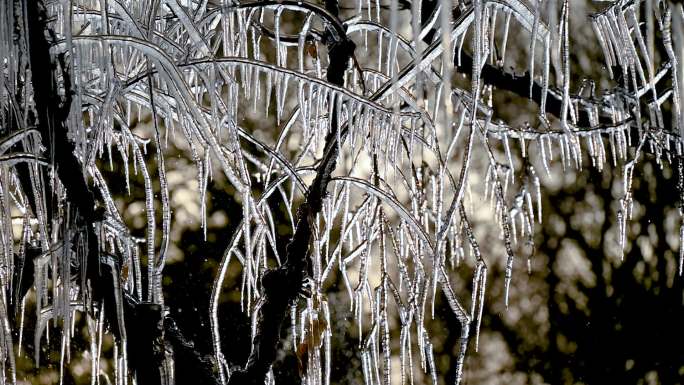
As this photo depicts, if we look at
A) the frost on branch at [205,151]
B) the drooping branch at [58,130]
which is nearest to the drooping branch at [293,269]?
the frost on branch at [205,151]

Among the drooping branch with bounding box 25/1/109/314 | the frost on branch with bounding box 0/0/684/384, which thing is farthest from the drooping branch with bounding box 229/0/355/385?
the drooping branch with bounding box 25/1/109/314

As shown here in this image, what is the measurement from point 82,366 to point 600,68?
2850mm

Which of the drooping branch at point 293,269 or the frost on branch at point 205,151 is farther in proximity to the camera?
the drooping branch at point 293,269

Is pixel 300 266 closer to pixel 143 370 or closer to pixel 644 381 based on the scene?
pixel 143 370

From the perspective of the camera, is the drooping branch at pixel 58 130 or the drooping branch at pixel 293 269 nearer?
the drooping branch at pixel 58 130

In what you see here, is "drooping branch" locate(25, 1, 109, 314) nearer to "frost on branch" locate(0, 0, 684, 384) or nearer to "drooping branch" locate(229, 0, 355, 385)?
"frost on branch" locate(0, 0, 684, 384)

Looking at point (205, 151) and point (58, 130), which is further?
point (205, 151)

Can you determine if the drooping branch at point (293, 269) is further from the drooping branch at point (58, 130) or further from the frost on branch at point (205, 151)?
the drooping branch at point (58, 130)

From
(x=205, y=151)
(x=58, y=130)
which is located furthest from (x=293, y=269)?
(x=58, y=130)

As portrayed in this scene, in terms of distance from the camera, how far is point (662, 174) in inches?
141

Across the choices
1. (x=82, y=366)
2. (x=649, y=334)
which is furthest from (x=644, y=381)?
(x=82, y=366)

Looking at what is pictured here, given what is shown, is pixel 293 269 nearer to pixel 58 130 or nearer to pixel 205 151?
pixel 205 151

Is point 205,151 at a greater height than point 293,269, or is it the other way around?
point 205,151

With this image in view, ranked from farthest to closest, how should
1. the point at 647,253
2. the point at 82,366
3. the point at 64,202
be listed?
the point at 647,253
the point at 82,366
the point at 64,202
